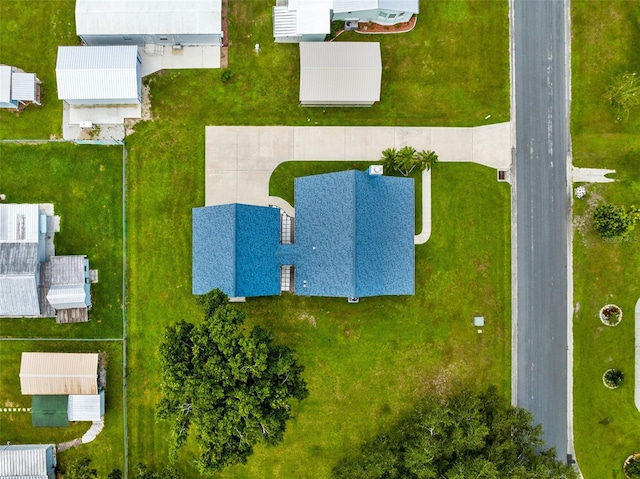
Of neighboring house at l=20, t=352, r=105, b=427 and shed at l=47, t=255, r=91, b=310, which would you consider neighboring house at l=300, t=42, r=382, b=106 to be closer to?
shed at l=47, t=255, r=91, b=310

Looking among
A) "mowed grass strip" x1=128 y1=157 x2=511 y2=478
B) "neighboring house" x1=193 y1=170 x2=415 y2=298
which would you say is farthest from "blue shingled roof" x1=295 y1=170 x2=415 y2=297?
"mowed grass strip" x1=128 y1=157 x2=511 y2=478

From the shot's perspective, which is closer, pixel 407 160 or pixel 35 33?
pixel 407 160

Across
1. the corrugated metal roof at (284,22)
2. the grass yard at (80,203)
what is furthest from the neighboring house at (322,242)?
the corrugated metal roof at (284,22)

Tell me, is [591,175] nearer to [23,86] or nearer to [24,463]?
[23,86]

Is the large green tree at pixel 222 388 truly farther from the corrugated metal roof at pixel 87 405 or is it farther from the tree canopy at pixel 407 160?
the tree canopy at pixel 407 160

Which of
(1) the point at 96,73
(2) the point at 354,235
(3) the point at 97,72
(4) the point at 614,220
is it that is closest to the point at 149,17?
(3) the point at 97,72

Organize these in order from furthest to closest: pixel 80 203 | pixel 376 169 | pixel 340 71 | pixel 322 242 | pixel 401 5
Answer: pixel 80 203 → pixel 340 71 → pixel 401 5 → pixel 322 242 → pixel 376 169

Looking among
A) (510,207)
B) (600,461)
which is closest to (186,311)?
(510,207)

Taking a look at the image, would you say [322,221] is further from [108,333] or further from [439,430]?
[108,333]
